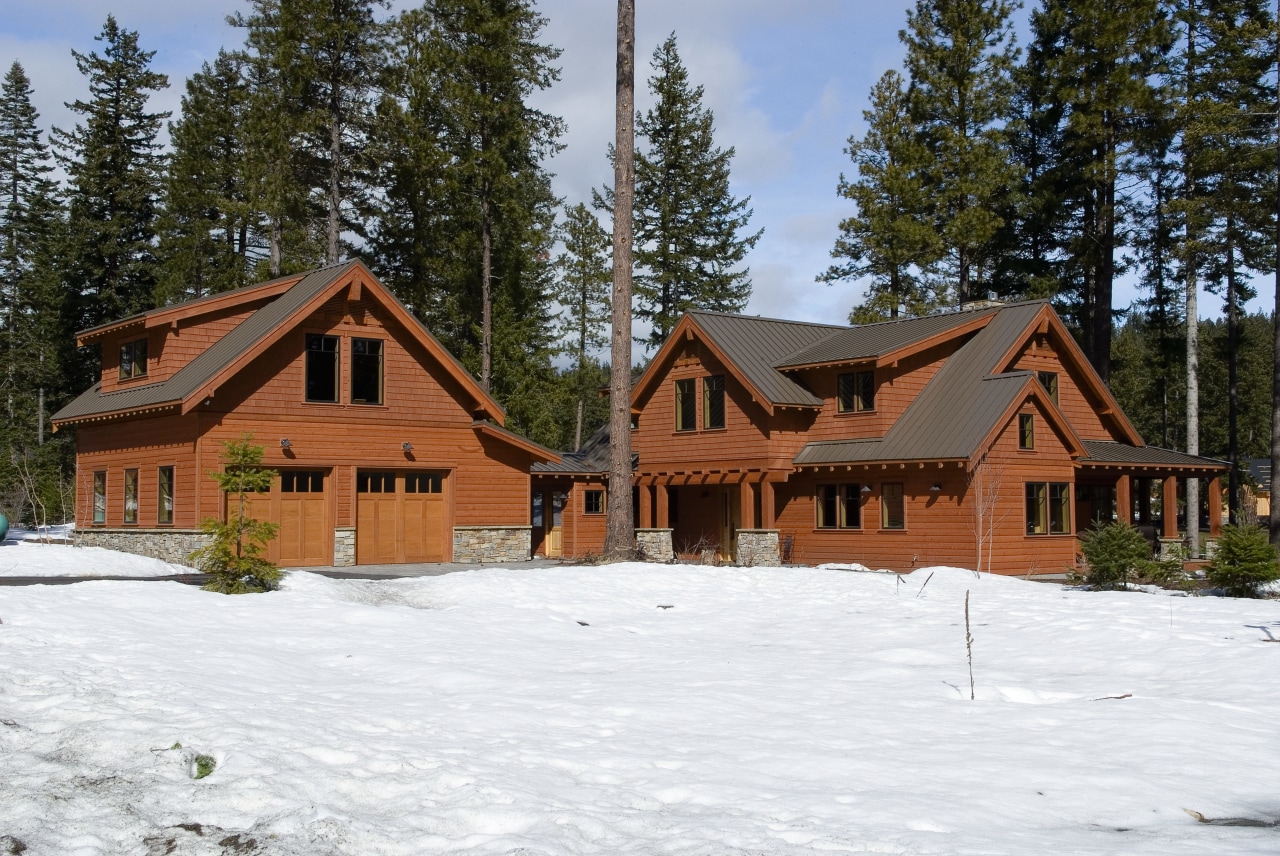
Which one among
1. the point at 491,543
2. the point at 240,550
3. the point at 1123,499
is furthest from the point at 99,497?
the point at 1123,499

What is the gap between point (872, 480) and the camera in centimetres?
2875

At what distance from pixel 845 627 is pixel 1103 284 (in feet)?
85.6

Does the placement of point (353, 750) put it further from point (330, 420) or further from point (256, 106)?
point (256, 106)

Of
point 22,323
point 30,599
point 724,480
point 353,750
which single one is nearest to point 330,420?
point 724,480

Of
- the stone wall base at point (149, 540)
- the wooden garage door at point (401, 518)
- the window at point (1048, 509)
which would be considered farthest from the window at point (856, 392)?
the stone wall base at point (149, 540)

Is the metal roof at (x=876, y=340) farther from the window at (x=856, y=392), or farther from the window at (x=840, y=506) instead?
the window at (x=840, y=506)

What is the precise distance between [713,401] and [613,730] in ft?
74.8

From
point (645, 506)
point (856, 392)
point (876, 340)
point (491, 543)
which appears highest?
point (876, 340)

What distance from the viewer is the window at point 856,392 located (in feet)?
96.5

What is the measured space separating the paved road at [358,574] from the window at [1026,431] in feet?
37.8

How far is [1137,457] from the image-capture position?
31.1 meters

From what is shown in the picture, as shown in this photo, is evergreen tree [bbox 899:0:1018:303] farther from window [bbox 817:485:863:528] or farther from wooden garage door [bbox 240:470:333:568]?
wooden garage door [bbox 240:470:333:568]

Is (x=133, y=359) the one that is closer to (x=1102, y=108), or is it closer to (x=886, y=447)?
(x=886, y=447)

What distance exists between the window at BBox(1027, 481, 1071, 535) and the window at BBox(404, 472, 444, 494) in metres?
A: 14.1
